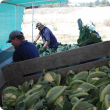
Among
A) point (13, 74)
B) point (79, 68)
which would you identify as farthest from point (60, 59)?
point (13, 74)

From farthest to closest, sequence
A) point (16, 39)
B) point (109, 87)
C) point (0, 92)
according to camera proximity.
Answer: point (16, 39) → point (0, 92) → point (109, 87)

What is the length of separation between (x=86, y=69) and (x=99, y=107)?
0.84m

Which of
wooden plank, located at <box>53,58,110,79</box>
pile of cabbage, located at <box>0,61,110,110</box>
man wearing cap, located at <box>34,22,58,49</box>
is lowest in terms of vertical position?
pile of cabbage, located at <box>0,61,110,110</box>

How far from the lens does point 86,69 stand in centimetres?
181

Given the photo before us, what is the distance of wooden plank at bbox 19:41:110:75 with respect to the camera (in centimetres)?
169

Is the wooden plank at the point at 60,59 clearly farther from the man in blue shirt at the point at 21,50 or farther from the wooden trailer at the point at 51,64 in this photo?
the man in blue shirt at the point at 21,50

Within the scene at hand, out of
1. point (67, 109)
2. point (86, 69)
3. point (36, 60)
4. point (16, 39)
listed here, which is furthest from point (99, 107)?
point (16, 39)

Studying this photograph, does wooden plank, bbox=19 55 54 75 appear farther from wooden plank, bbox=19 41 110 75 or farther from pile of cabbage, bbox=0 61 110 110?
pile of cabbage, bbox=0 61 110 110

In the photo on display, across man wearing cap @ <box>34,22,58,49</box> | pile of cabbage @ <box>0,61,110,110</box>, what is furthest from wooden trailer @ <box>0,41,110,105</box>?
man wearing cap @ <box>34,22,58,49</box>

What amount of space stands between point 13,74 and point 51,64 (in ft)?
1.54

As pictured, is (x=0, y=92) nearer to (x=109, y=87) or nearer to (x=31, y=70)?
(x=31, y=70)

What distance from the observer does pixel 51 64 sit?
1.73 m

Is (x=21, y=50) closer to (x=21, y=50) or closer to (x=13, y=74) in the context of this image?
(x=21, y=50)

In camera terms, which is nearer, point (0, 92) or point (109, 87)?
point (109, 87)
